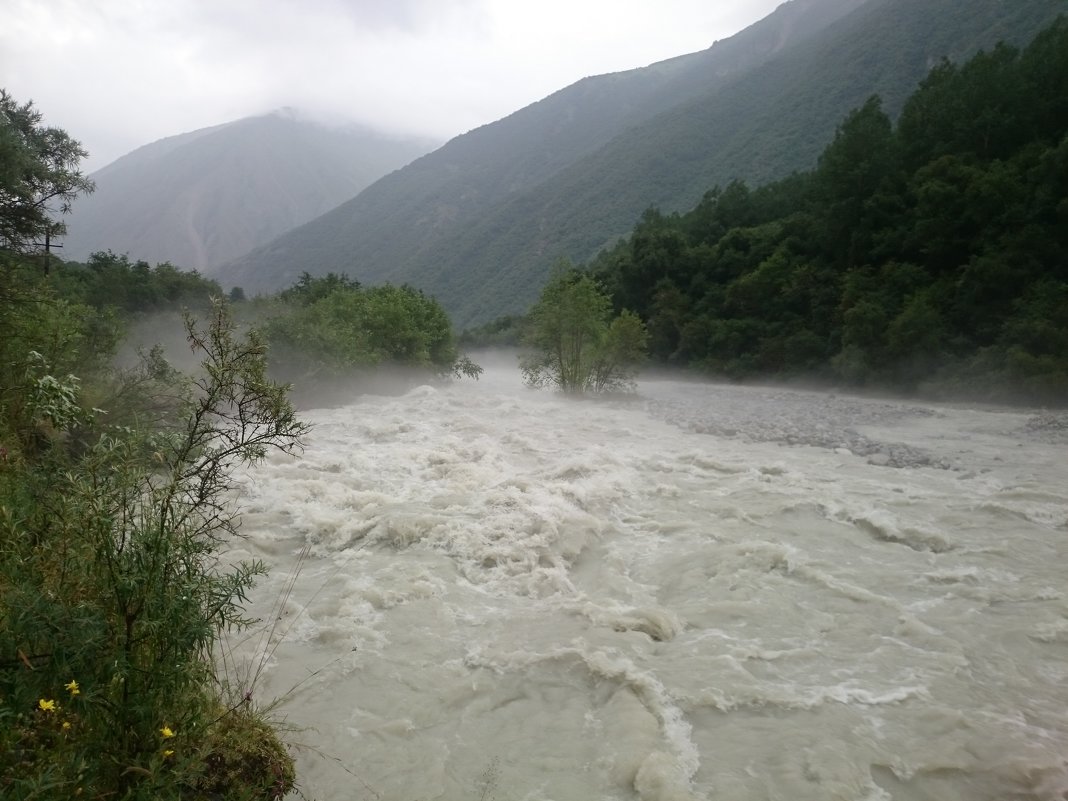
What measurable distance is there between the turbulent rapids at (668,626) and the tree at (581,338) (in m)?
13.3

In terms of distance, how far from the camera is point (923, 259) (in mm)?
26281

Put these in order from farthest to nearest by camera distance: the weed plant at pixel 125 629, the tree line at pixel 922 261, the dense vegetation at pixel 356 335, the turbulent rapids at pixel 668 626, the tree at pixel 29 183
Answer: the dense vegetation at pixel 356 335 < the tree line at pixel 922 261 < the tree at pixel 29 183 < the turbulent rapids at pixel 668 626 < the weed plant at pixel 125 629

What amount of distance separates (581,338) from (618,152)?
76.8 metres

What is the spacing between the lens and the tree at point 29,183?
8344mm

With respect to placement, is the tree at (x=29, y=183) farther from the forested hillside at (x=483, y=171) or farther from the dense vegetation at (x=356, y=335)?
the forested hillside at (x=483, y=171)

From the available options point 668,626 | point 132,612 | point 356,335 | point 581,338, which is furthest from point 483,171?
point 132,612

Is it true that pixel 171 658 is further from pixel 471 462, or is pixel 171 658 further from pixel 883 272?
pixel 883 272

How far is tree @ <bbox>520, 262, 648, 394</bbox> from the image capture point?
24656mm

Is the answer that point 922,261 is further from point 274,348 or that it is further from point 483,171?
point 483,171

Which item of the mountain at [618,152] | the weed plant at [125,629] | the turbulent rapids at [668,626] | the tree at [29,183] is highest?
the mountain at [618,152]

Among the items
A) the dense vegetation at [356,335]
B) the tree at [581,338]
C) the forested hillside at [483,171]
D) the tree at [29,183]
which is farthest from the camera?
the forested hillside at [483,171]

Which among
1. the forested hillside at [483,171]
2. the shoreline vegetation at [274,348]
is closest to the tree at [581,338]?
the shoreline vegetation at [274,348]

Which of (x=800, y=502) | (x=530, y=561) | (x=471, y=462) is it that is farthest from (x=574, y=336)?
(x=530, y=561)

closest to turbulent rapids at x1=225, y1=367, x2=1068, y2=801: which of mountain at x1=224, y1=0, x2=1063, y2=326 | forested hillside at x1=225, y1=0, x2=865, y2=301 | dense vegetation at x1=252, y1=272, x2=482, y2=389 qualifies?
dense vegetation at x1=252, y1=272, x2=482, y2=389
